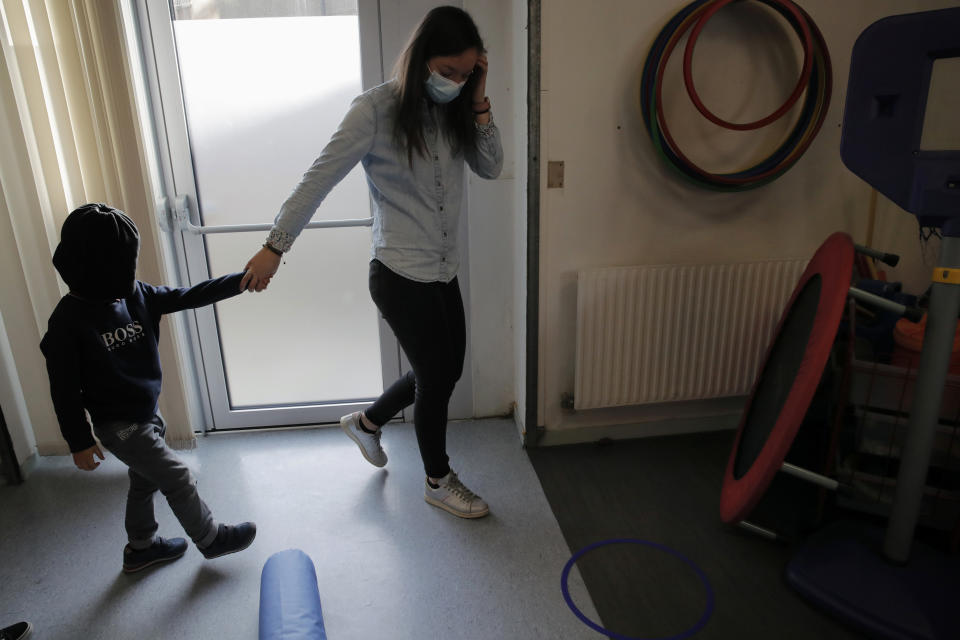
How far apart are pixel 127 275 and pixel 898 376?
2.10 m

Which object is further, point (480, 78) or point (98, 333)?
point (480, 78)

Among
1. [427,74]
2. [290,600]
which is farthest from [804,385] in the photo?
[290,600]

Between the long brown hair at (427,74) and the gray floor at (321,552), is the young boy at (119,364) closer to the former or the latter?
the gray floor at (321,552)

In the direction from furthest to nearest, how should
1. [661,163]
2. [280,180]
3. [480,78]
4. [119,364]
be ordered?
[280,180] → [661,163] → [480,78] → [119,364]

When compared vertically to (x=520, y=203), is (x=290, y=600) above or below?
below

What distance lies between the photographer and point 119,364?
60.4 inches

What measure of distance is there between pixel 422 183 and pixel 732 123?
1137 mm

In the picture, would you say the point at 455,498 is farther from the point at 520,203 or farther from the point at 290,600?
the point at 520,203

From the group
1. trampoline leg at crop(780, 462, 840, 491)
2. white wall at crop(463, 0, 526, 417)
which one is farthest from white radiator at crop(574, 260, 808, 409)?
trampoline leg at crop(780, 462, 840, 491)

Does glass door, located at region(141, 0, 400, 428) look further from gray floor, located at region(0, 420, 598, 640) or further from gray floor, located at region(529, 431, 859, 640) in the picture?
gray floor, located at region(529, 431, 859, 640)

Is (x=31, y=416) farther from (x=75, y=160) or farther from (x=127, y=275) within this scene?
(x=127, y=275)

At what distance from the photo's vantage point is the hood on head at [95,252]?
1.43 m

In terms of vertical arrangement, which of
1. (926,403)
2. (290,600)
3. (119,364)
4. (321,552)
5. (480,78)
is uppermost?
(480,78)

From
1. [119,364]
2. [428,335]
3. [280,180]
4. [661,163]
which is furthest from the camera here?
[280,180]
